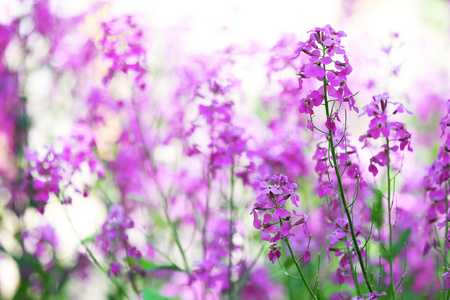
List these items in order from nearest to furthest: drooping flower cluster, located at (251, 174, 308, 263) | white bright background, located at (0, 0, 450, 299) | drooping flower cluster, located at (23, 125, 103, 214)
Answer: drooping flower cluster, located at (251, 174, 308, 263) → drooping flower cluster, located at (23, 125, 103, 214) → white bright background, located at (0, 0, 450, 299)

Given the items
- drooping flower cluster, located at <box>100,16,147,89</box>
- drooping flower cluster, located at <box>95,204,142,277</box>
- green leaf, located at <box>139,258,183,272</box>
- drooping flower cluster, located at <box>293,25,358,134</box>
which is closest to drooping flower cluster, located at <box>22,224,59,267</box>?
green leaf, located at <box>139,258,183,272</box>

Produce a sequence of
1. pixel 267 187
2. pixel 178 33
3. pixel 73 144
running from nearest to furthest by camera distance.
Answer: pixel 267 187 → pixel 73 144 → pixel 178 33

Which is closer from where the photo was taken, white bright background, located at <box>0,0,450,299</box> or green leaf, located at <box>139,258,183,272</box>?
green leaf, located at <box>139,258,183,272</box>

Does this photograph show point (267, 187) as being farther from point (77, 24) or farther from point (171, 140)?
point (77, 24)

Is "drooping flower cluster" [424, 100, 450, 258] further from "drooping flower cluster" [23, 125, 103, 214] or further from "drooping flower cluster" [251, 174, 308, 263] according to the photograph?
"drooping flower cluster" [23, 125, 103, 214]

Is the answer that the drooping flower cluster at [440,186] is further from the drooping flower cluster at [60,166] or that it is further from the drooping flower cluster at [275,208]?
the drooping flower cluster at [60,166]

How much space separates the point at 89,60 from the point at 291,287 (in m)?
1.84

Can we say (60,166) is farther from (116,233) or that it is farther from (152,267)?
(152,267)

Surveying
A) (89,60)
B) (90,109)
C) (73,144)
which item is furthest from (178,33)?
(73,144)

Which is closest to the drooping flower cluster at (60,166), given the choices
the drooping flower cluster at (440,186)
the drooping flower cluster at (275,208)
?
the drooping flower cluster at (275,208)

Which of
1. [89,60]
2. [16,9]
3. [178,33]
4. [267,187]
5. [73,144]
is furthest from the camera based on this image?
[178,33]

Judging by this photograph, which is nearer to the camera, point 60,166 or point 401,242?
point 60,166

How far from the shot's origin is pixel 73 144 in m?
2.09

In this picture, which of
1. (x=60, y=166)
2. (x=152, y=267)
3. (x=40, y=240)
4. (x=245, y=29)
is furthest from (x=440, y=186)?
(x=40, y=240)
